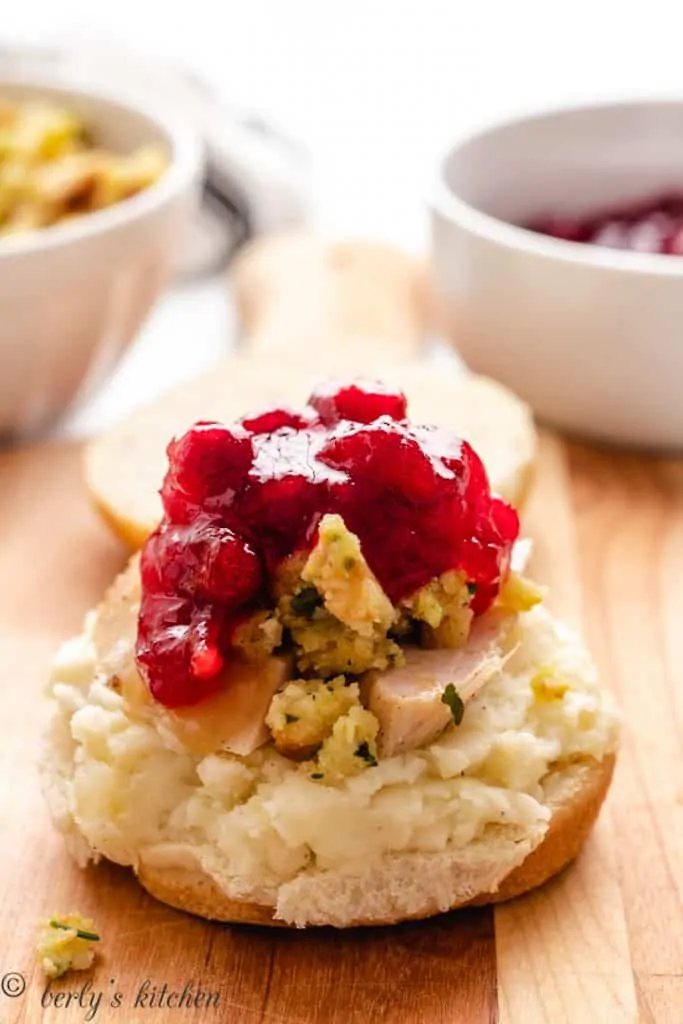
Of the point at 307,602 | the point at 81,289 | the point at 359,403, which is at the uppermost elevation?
the point at 359,403

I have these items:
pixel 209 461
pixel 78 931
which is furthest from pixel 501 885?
pixel 209 461

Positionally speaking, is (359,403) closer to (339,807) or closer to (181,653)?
(181,653)

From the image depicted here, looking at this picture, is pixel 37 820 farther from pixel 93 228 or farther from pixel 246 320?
pixel 246 320

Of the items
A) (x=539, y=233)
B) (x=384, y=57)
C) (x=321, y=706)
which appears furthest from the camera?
(x=384, y=57)

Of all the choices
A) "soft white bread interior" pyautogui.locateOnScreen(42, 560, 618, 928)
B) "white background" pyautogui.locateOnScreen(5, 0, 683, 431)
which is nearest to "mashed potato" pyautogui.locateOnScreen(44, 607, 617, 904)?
"soft white bread interior" pyautogui.locateOnScreen(42, 560, 618, 928)

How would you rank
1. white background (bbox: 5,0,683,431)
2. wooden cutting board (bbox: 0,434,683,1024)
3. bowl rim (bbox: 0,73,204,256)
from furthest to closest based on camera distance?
white background (bbox: 5,0,683,431) < bowl rim (bbox: 0,73,204,256) < wooden cutting board (bbox: 0,434,683,1024)

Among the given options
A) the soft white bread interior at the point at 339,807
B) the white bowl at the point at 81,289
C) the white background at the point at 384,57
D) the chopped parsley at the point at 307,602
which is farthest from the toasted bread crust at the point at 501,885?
the white background at the point at 384,57

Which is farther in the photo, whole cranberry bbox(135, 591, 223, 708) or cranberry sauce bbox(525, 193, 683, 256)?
cranberry sauce bbox(525, 193, 683, 256)

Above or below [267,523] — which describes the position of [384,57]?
below

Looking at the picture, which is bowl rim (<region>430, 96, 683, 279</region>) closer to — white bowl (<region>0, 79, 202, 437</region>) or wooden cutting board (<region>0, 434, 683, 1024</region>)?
white bowl (<region>0, 79, 202, 437</region>)
